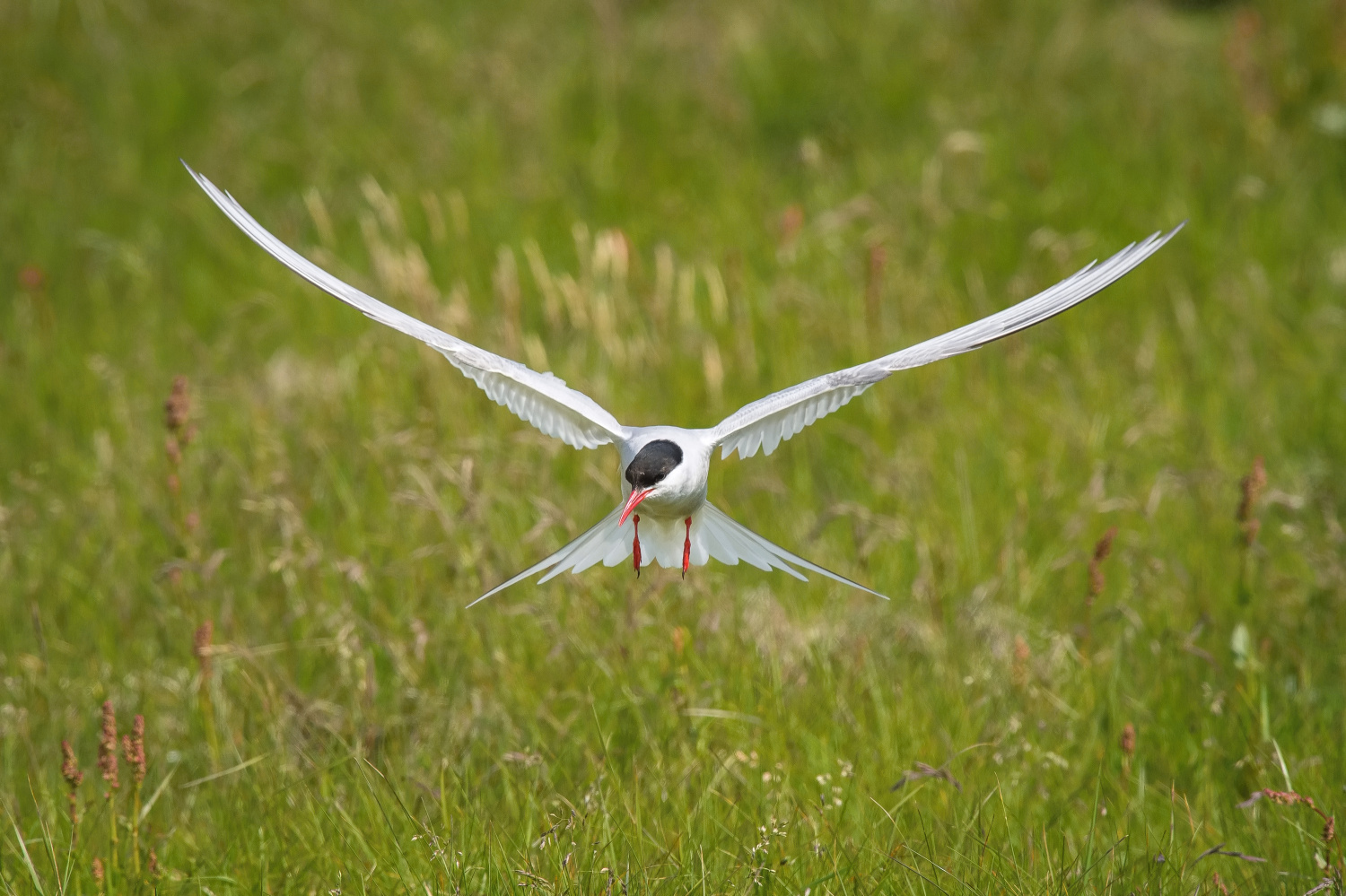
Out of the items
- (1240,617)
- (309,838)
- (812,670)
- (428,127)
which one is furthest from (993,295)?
(309,838)

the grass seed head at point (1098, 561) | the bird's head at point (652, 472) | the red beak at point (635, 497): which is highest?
the bird's head at point (652, 472)

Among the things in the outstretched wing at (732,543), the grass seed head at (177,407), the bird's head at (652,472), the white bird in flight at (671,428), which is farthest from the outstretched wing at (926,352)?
the grass seed head at (177,407)

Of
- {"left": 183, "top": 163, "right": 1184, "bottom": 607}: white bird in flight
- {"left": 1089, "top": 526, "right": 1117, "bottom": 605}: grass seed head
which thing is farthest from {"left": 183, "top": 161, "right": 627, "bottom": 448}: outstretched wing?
{"left": 1089, "top": 526, "right": 1117, "bottom": 605}: grass seed head

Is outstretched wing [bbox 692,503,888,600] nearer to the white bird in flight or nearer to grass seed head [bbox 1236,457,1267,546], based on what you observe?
the white bird in flight

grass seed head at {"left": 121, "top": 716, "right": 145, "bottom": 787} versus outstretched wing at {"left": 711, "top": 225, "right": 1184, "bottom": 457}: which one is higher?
outstretched wing at {"left": 711, "top": 225, "right": 1184, "bottom": 457}

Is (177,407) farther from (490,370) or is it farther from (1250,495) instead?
(1250,495)

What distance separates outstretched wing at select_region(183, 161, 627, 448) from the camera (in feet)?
8.09

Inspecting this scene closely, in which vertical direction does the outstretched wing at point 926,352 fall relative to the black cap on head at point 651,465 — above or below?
above

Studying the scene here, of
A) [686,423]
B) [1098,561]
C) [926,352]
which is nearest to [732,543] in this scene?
[926,352]

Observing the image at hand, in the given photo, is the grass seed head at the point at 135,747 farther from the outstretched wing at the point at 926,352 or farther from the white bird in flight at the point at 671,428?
the outstretched wing at the point at 926,352

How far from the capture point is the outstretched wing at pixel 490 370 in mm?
2465

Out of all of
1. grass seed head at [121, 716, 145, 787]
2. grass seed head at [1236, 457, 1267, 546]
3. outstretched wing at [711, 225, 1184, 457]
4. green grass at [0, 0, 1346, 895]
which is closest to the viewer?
grass seed head at [121, 716, 145, 787]

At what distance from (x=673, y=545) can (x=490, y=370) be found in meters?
0.64

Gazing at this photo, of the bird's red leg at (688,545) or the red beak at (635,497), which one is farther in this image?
the bird's red leg at (688,545)
